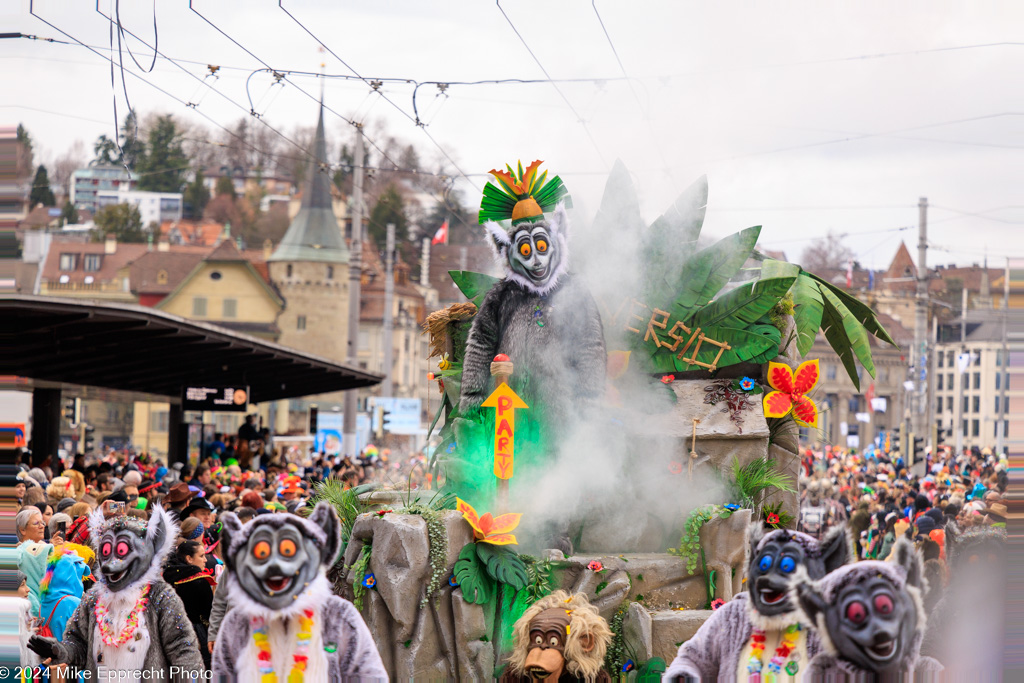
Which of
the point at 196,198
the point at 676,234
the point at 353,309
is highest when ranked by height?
the point at 196,198

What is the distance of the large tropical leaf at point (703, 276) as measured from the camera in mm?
9375

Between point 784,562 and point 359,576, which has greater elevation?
point 784,562

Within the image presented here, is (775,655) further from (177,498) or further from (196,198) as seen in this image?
(196,198)

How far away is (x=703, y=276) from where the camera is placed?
9.39m

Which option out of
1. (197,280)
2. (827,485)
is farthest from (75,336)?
(197,280)

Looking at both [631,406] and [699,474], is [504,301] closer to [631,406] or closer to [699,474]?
[631,406]

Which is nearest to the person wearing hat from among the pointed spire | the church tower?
the church tower

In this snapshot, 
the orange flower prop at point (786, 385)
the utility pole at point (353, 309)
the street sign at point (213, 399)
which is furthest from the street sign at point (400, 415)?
the orange flower prop at point (786, 385)

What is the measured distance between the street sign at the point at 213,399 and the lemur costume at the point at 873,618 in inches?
644

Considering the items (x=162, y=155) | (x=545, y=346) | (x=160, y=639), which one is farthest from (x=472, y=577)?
(x=162, y=155)

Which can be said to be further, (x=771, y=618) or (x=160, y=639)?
(x=160, y=639)

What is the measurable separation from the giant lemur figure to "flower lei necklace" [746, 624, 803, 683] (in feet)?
11.8

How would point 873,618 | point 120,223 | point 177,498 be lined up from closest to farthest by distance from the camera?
point 873,618, point 177,498, point 120,223

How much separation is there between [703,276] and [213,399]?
12.7 m
